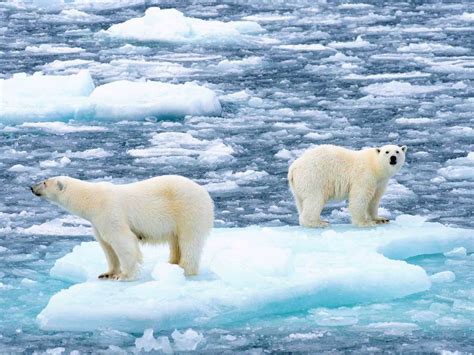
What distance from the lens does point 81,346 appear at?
551cm

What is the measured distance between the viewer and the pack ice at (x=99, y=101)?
12336 mm

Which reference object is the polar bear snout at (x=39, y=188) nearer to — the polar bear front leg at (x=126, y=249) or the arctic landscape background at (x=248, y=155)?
the polar bear front leg at (x=126, y=249)

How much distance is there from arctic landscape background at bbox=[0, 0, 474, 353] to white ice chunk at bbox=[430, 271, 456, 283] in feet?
0.05

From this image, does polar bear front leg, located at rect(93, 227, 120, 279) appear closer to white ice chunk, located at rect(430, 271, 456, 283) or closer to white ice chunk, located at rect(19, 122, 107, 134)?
white ice chunk, located at rect(430, 271, 456, 283)

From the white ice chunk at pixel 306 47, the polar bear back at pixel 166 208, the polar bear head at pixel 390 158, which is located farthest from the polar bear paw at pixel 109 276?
the white ice chunk at pixel 306 47

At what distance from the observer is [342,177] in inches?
302

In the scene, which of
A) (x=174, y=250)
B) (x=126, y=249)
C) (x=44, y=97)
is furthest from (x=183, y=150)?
(x=126, y=249)

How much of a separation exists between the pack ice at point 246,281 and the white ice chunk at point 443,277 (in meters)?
0.22

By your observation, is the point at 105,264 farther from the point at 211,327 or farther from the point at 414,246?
the point at 414,246

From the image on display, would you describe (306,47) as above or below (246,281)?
below

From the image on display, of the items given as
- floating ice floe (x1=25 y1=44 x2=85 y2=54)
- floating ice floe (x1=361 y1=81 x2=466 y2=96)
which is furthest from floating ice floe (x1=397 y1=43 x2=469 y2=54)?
floating ice floe (x1=25 y1=44 x2=85 y2=54)

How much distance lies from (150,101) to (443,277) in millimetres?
6317

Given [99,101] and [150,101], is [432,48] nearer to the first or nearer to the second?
[150,101]

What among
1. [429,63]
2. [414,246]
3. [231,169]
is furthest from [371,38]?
[414,246]
